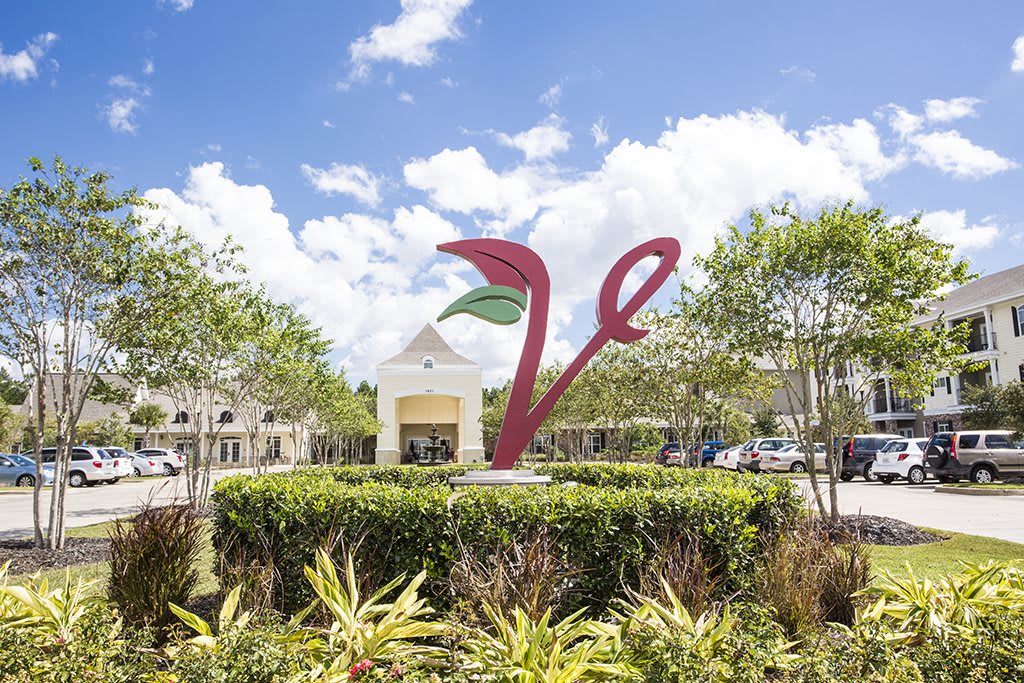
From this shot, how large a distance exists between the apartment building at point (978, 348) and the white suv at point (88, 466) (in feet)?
113

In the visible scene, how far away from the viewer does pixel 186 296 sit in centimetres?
1206

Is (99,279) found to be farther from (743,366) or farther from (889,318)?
(889,318)

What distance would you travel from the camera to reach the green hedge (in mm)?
5805

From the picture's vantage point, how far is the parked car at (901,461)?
23031 mm

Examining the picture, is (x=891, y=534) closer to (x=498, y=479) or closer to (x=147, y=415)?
(x=498, y=479)

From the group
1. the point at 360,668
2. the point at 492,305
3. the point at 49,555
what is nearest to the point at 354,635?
the point at 360,668

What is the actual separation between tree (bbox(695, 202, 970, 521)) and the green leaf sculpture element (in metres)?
3.76

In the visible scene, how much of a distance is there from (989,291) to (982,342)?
8.77 ft

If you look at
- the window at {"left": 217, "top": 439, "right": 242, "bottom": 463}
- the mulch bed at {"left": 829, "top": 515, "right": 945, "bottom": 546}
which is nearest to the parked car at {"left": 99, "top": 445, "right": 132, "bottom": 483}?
the window at {"left": 217, "top": 439, "right": 242, "bottom": 463}

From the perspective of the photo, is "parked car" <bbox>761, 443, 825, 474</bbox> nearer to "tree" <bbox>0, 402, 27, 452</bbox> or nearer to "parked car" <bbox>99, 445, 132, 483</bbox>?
"parked car" <bbox>99, 445, 132, 483</bbox>

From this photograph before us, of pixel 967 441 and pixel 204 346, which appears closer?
pixel 204 346

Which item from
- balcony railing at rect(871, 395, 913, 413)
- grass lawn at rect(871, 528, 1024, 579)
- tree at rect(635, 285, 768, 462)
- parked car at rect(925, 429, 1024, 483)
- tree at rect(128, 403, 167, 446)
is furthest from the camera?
tree at rect(128, 403, 167, 446)

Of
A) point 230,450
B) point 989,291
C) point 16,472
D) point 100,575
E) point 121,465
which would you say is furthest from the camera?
point 230,450

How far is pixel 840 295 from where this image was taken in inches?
440
